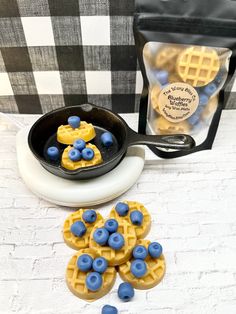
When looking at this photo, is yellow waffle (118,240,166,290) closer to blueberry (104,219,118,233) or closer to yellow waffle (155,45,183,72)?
blueberry (104,219,118,233)

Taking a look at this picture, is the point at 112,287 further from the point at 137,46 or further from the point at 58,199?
the point at 137,46

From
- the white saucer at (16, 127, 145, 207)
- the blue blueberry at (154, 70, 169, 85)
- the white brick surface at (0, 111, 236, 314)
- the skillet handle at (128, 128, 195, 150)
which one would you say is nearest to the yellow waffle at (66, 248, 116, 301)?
the white brick surface at (0, 111, 236, 314)

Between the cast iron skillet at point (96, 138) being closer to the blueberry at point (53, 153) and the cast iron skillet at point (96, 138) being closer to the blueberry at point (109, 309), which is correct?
the blueberry at point (53, 153)

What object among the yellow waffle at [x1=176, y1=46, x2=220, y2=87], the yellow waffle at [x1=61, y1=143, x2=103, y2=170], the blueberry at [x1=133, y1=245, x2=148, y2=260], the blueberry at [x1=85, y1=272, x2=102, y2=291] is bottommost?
the blueberry at [x1=133, y1=245, x2=148, y2=260]

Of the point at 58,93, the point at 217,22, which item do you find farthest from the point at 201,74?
the point at 58,93

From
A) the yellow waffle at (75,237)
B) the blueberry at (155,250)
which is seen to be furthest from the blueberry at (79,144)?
the blueberry at (155,250)

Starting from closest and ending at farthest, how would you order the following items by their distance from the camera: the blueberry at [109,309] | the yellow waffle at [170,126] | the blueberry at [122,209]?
the blueberry at [109,309]
the blueberry at [122,209]
the yellow waffle at [170,126]
